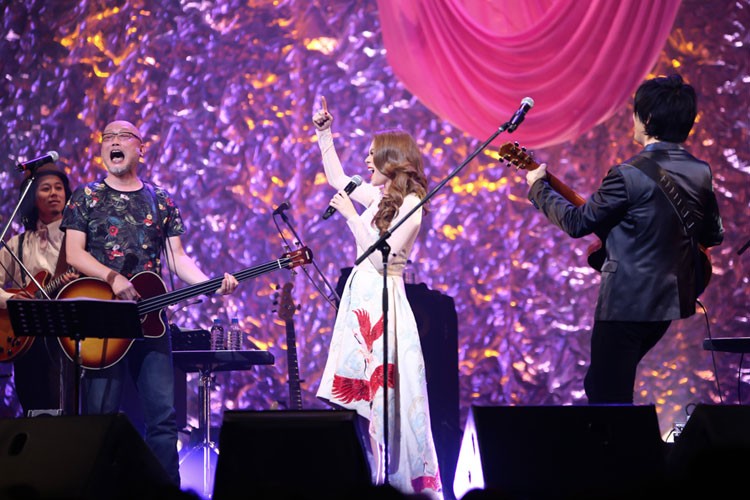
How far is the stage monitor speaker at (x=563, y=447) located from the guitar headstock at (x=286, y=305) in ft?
10.1

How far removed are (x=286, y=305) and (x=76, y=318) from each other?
2112 mm

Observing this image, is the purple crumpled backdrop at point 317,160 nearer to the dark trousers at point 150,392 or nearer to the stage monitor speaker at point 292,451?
the dark trousers at point 150,392

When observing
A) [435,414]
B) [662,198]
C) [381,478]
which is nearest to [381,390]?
[381,478]

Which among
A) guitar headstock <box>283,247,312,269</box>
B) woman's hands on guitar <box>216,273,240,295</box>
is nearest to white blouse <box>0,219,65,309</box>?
woman's hands on guitar <box>216,273,240,295</box>

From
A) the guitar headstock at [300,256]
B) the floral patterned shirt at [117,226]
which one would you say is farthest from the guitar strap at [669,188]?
the floral patterned shirt at [117,226]

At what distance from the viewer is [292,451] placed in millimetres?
2723

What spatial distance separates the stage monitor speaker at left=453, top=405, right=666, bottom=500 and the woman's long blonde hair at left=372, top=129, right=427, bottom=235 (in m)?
1.77

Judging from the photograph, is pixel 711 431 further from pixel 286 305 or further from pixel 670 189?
pixel 286 305

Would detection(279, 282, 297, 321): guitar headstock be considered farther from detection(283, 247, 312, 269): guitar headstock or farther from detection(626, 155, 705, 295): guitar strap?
detection(626, 155, 705, 295): guitar strap

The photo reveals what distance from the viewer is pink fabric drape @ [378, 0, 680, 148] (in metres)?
5.83

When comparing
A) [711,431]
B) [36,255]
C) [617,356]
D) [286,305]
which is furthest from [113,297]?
[711,431]

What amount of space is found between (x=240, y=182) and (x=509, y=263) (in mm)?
2060

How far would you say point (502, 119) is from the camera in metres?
6.00

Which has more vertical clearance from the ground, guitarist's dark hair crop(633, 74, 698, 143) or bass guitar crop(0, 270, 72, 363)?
guitarist's dark hair crop(633, 74, 698, 143)
